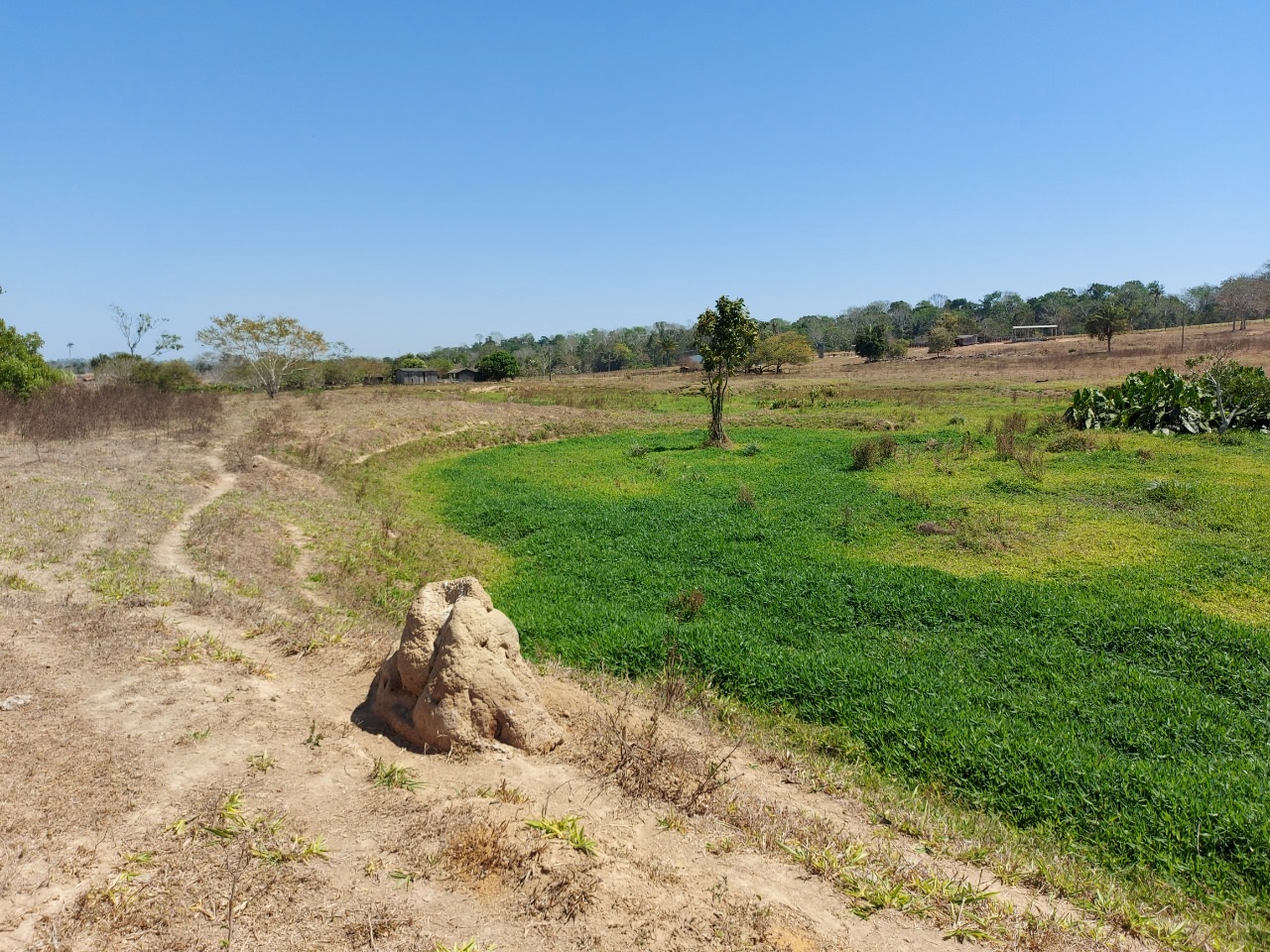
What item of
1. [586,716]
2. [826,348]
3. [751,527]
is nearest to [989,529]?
[751,527]

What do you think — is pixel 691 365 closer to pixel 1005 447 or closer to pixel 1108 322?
pixel 1108 322

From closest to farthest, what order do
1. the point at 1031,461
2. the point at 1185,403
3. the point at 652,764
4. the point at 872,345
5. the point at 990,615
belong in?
the point at 652,764, the point at 990,615, the point at 1031,461, the point at 1185,403, the point at 872,345

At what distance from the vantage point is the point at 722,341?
24.2m

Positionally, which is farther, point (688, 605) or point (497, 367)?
point (497, 367)

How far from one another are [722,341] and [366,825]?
856 inches

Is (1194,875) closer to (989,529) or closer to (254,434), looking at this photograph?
(989,529)

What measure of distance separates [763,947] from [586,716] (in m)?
2.73

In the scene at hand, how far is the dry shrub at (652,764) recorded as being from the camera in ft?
15.9

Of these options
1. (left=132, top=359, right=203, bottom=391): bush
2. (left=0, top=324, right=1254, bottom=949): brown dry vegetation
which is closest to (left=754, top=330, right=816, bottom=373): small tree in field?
(left=132, top=359, right=203, bottom=391): bush

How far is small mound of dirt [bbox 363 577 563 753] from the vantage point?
524 centimetres

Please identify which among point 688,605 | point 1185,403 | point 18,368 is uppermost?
point 18,368

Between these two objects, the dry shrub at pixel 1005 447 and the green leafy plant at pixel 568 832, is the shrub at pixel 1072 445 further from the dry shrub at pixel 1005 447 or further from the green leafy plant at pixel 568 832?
the green leafy plant at pixel 568 832

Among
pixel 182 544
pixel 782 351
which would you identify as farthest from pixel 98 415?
pixel 782 351

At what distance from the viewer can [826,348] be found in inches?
4574
